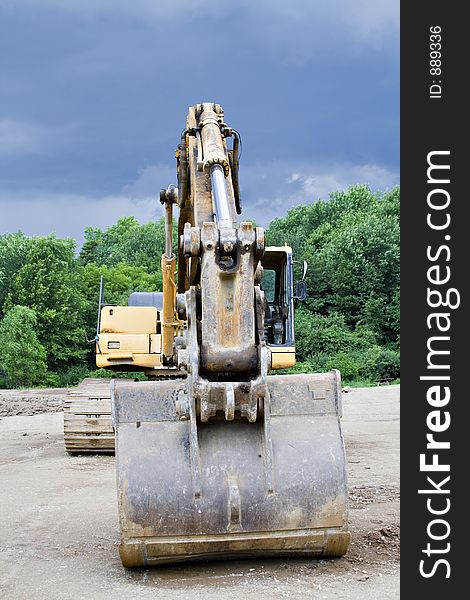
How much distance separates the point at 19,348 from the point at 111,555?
30731mm

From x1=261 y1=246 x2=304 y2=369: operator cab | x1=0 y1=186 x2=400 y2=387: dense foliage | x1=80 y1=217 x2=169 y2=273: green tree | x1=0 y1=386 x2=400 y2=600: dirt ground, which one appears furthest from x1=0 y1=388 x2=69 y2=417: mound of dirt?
x1=80 y1=217 x2=169 y2=273: green tree

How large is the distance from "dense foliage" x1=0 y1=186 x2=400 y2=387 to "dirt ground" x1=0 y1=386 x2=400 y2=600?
24840 mm

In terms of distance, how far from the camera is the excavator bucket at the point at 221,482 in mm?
5762

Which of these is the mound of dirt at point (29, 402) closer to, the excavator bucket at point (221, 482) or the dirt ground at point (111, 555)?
the dirt ground at point (111, 555)

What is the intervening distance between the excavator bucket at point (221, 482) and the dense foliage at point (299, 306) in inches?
1154

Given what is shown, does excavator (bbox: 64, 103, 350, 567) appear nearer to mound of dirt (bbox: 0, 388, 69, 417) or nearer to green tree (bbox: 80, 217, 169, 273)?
mound of dirt (bbox: 0, 388, 69, 417)

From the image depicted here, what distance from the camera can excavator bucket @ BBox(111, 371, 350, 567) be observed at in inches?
227


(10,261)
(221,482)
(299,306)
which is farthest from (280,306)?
(10,261)

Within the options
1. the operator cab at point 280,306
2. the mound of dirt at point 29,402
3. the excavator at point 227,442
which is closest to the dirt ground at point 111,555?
the excavator at point 227,442

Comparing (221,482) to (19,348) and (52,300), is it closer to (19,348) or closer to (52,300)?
(19,348)

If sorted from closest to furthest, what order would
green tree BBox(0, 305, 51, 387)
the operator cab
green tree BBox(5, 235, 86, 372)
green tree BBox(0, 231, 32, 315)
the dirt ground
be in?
the dirt ground, the operator cab, green tree BBox(0, 305, 51, 387), green tree BBox(5, 235, 86, 372), green tree BBox(0, 231, 32, 315)

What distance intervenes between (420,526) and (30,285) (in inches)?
1477

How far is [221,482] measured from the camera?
582cm

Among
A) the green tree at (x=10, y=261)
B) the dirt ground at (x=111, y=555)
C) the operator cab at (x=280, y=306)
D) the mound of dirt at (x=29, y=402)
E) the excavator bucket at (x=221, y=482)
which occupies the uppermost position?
the green tree at (x=10, y=261)
